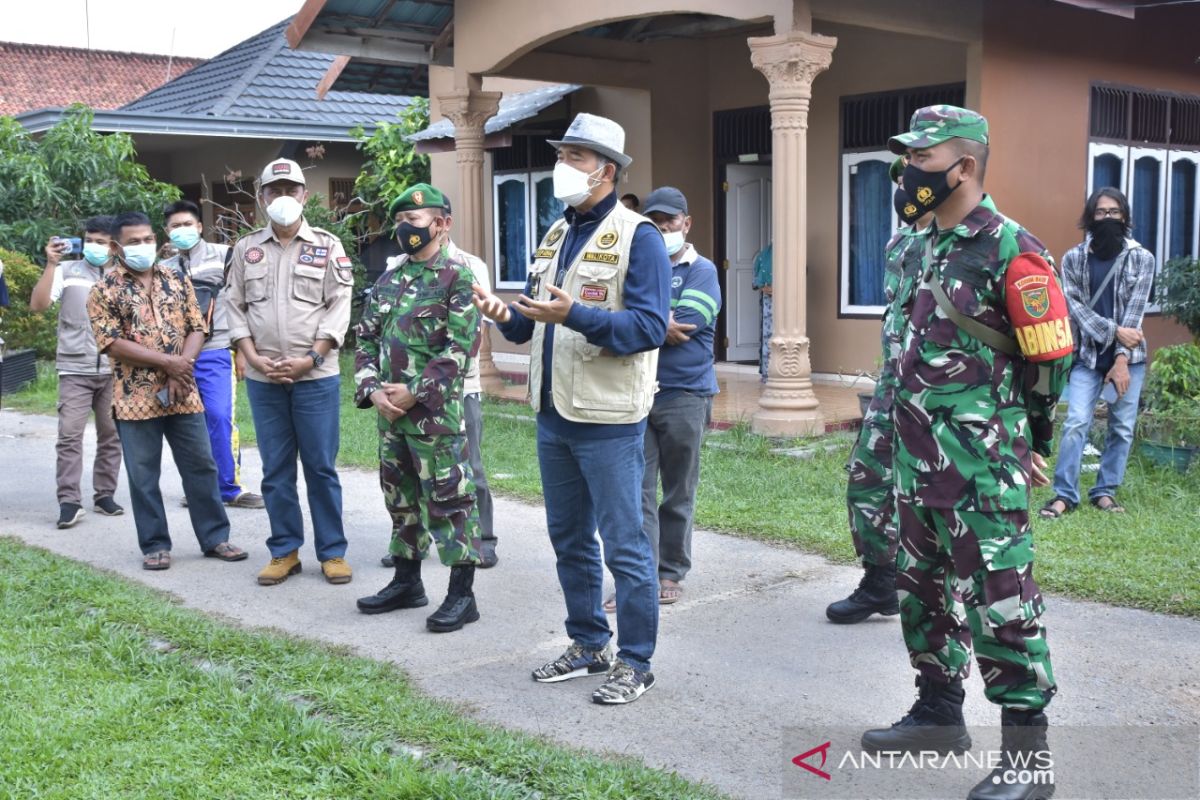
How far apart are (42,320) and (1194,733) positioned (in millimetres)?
14302

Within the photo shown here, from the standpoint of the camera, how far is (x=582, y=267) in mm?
4488

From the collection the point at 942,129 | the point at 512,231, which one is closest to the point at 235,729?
the point at 942,129

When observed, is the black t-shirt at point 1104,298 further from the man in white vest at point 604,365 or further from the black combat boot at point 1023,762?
the black combat boot at point 1023,762

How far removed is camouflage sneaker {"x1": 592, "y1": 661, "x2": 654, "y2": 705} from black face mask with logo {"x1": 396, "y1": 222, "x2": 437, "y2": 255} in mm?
1992

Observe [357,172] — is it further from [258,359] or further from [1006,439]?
[1006,439]

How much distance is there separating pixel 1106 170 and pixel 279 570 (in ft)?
30.7

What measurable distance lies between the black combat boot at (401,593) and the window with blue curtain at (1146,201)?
31.3 ft

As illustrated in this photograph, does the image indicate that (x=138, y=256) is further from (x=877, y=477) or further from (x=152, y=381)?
(x=877, y=477)

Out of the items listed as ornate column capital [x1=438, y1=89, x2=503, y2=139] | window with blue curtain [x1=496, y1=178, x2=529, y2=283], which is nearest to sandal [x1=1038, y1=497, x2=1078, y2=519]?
ornate column capital [x1=438, y1=89, x2=503, y2=139]

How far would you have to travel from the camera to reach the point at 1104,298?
24.4 feet

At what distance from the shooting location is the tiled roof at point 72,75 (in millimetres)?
30719

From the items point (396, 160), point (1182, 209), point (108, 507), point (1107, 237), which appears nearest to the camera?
point (1107, 237)

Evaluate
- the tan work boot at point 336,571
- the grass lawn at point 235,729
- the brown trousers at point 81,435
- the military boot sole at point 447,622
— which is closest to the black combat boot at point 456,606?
the military boot sole at point 447,622

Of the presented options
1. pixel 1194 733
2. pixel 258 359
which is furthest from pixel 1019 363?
pixel 258 359
